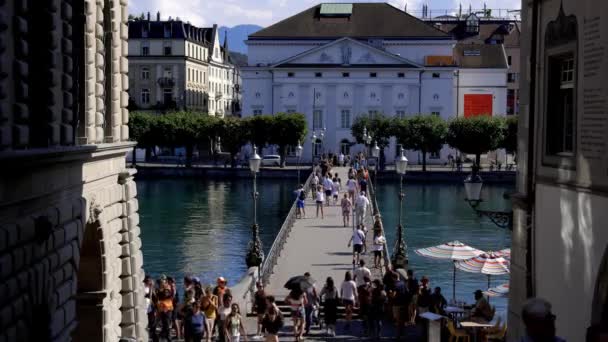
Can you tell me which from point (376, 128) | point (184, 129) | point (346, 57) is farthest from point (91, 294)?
point (346, 57)

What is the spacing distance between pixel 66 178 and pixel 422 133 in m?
79.9

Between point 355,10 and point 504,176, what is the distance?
34634 mm

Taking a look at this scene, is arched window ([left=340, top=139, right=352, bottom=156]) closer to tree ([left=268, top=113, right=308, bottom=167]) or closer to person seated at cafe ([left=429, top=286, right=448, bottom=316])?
tree ([left=268, top=113, right=308, bottom=167])

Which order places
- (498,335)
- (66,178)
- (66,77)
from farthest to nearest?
(498,335) → (66,77) → (66,178)

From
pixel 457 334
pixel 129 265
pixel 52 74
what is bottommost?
pixel 457 334

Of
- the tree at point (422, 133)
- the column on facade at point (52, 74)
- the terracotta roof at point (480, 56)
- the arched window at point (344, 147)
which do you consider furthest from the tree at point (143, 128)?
the column on facade at point (52, 74)

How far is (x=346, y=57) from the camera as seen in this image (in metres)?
106

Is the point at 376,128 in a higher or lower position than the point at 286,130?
higher

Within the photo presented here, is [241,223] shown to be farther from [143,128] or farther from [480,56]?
[480,56]

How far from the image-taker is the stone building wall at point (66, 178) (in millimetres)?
12625

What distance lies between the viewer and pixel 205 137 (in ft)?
323

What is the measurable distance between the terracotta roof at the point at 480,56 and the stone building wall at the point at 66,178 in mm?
92865

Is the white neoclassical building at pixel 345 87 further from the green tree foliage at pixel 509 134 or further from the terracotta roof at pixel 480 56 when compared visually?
the green tree foliage at pixel 509 134

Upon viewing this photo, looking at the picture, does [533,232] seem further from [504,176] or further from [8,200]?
[504,176]
